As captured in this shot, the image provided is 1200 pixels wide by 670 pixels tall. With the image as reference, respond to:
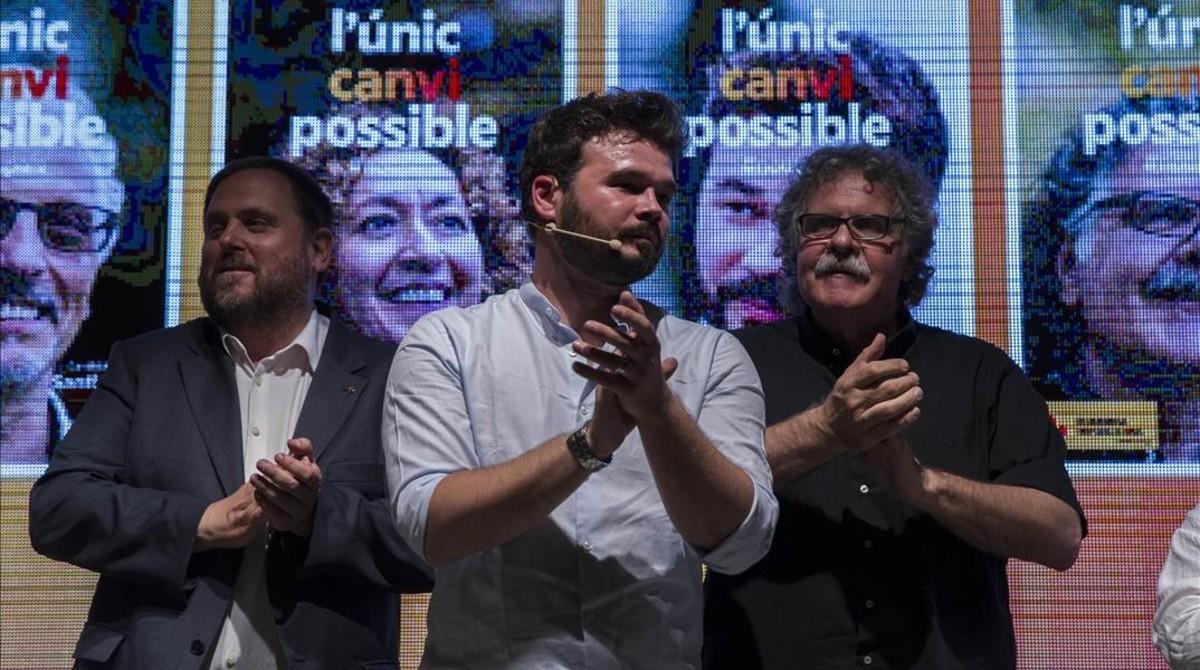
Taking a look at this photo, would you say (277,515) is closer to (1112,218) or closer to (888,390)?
(888,390)

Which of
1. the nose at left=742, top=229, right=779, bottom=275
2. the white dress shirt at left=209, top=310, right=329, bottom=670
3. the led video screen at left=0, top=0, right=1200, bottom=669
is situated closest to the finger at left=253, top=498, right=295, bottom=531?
the white dress shirt at left=209, top=310, right=329, bottom=670

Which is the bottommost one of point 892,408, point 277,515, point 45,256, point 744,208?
point 45,256

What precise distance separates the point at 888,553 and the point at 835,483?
15 cm

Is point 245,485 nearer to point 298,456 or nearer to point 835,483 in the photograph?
point 298,456

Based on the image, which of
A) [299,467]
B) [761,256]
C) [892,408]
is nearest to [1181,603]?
[892,408]

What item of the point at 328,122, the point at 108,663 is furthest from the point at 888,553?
the point at 328,122

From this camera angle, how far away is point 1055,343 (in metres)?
3.39

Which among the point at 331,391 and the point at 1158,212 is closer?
the point at 331,391

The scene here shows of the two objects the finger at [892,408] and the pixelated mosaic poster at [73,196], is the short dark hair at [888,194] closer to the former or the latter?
the finger at [892,408]

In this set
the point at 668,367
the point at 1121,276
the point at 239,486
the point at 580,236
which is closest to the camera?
the point at 668,367

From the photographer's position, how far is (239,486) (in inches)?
103

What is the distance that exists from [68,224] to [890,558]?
2.07 m

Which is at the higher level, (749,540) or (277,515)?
(749,540)

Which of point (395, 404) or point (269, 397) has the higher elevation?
point (395, 404)
